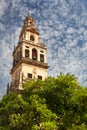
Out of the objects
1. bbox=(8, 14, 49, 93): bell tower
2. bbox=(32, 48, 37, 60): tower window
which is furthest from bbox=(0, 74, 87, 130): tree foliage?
bbox=(32, 48, 37, 60): tower window

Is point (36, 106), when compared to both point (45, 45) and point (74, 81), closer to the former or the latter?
point (74, 81)

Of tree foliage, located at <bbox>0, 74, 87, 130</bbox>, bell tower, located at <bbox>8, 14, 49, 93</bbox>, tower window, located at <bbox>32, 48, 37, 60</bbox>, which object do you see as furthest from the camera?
tower window, located at <bbox>32, 48, 37, 60</bbox>

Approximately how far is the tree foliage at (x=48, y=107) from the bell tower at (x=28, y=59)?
18043mm

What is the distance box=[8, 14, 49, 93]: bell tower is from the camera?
61.3 meters

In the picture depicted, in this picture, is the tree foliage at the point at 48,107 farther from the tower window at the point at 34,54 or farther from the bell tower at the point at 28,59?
the tower window at the point at 34,54

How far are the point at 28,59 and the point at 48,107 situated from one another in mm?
25436

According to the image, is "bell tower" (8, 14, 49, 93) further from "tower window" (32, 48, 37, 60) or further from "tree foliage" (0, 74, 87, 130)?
"tree foliage" (0, 74, 87, 130)

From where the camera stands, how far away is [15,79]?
62.8 metres

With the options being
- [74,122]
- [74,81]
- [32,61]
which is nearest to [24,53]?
[32,61]

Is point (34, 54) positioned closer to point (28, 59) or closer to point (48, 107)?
point (28, 59)

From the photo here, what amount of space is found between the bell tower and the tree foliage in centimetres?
1804

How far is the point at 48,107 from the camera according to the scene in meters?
37.8

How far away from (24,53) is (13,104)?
26.8 m

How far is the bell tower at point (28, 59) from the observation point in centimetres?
6128
